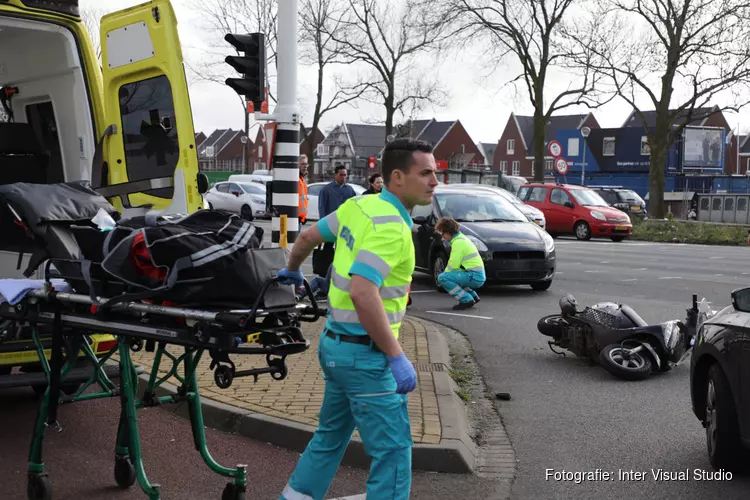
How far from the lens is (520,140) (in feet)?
328

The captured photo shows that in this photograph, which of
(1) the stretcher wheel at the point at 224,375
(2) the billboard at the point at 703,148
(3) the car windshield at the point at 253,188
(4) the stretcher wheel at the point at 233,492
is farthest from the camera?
(2) the billboard at the point at 703,148

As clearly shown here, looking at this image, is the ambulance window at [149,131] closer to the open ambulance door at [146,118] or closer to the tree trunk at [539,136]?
the open ambulance door at [146,118]

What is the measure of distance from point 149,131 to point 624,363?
15.3ft

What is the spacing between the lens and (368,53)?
50406 millimetres

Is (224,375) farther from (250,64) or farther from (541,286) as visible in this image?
(541,286)

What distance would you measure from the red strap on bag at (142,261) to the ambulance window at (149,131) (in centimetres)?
382

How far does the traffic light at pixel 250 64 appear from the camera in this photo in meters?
9.58

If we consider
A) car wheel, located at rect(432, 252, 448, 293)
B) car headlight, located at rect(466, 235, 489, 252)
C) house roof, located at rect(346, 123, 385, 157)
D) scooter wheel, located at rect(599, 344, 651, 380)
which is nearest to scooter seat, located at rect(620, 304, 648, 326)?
scooter wheel, located at rect(599, 344, 651, 380)

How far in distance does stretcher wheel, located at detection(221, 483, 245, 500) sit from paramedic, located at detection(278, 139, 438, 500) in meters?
0.69

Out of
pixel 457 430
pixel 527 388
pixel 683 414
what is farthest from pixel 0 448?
pixel 683 414

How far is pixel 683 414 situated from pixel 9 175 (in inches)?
257

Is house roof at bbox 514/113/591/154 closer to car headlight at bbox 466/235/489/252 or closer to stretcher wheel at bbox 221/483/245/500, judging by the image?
car headlight at bbox 466/235/489/252

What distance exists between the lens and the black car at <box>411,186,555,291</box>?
1384cm

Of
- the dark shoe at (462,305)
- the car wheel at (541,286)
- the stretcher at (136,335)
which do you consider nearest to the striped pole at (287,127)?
the dark shoe at (462,305)
